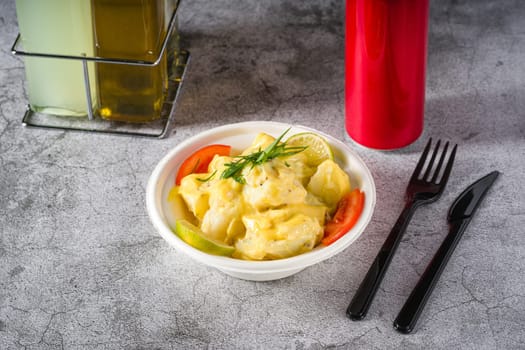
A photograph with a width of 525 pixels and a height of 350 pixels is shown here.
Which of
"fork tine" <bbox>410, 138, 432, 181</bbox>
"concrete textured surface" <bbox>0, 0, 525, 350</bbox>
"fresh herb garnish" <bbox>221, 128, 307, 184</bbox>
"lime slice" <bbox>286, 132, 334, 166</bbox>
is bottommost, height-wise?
"concrete textured surface" <bbox>0, 0, 525, 350</bbox>

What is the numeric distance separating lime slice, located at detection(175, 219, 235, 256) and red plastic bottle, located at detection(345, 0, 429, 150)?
0.38 metres

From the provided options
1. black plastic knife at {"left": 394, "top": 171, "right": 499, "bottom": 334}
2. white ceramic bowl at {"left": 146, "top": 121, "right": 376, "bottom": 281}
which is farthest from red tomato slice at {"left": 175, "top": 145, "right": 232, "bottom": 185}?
black plastic knife at {"left": 394, "top": 171, "right": 499, "bottom": 334}

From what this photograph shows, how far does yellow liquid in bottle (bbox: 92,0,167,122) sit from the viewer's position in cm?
131

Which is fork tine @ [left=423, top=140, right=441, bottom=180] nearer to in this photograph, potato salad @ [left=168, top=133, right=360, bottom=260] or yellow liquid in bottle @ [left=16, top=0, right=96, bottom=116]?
potato salad @ [left=168, top=133, right=360, bottom=260]

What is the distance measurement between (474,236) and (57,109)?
73 cm

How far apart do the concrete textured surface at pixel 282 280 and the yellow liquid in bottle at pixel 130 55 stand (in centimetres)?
5

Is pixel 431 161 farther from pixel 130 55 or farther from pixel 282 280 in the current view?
pixel 130 55

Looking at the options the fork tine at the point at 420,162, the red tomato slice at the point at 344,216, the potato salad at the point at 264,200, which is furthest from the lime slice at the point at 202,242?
the fork tine at the point at 420,162

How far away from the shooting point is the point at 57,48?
137 centimetres

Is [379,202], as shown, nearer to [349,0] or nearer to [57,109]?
[349,0]

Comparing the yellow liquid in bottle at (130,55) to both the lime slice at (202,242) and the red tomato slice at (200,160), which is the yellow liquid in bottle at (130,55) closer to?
the red tomato slice at (200,160)

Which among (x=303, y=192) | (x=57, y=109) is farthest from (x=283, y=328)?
(x=57, y=109)

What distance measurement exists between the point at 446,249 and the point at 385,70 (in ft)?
0.98

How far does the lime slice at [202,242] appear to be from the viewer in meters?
1.09
